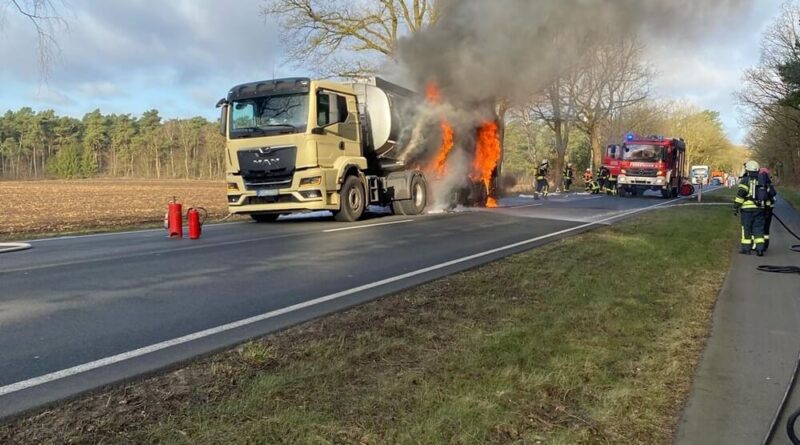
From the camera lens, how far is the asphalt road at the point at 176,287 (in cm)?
385

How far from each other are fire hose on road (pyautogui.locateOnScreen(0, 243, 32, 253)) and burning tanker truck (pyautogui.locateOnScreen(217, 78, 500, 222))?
4.64m

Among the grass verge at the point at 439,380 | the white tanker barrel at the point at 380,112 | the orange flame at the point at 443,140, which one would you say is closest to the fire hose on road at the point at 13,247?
the grass verge at the point at 439,380

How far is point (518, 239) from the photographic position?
1077 cm

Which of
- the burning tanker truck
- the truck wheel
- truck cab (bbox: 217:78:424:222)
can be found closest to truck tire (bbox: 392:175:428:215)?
the burning tanker truck

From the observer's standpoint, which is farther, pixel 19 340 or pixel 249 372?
pixel 19 340

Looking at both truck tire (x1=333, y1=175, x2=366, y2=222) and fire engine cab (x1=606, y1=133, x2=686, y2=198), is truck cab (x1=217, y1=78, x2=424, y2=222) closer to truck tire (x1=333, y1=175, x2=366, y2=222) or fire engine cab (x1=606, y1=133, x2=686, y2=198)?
truck tire (x1=333, y1=175, x2=366, y2=222)

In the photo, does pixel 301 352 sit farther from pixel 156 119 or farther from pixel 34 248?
pixel 156 119

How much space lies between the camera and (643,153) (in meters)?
30.0

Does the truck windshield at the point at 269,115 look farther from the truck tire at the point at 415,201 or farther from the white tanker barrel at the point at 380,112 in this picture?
the truck tire at the point at 415,201

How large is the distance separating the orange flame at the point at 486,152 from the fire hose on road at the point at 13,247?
11.8 m

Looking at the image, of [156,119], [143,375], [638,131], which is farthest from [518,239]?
[156,119]

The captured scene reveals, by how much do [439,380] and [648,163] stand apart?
95.1 ft

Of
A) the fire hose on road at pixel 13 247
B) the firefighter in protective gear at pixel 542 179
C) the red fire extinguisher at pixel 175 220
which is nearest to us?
the fire hose on road at pixel 13 247

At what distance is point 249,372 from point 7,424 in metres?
1.25
